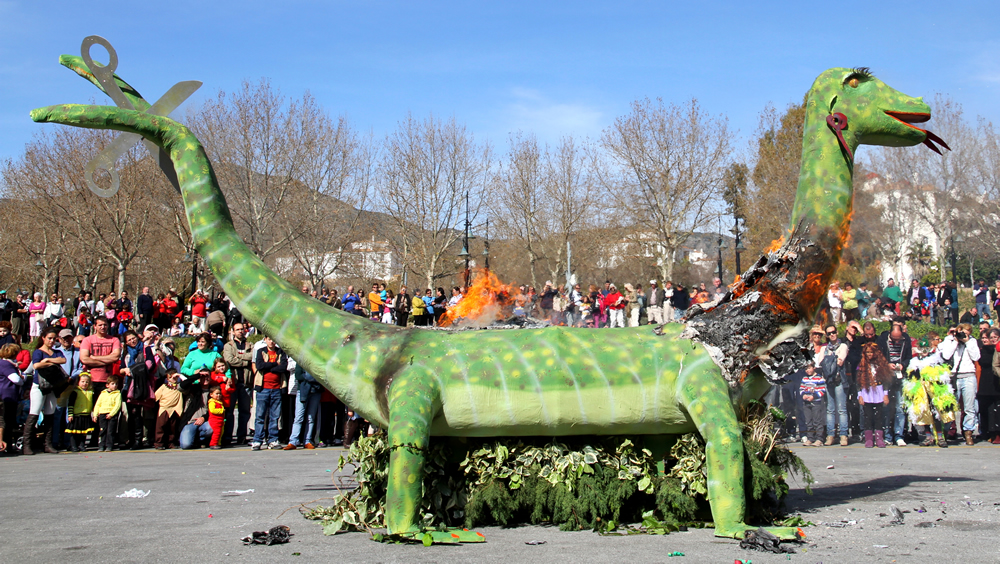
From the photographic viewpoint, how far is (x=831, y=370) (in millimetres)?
12695

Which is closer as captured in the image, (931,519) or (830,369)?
(931,519)

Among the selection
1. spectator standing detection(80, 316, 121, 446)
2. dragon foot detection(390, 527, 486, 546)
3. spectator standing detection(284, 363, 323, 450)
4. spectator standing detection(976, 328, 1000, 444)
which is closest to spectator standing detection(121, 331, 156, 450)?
spectator standing detection(80, 316, 121, 446)

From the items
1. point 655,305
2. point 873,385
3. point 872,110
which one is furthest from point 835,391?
point 655,305

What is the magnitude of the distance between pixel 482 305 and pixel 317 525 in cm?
254

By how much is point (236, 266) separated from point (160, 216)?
124 feet

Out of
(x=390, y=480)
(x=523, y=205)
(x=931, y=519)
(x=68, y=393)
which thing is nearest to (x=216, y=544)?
(x=390, y=480)

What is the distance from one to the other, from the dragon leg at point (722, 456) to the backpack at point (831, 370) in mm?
7496

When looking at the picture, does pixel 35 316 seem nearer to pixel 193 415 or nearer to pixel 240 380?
pixel 193 415

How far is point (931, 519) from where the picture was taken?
6141 mm

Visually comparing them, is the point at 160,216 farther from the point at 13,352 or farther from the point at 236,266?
the point at 236,266

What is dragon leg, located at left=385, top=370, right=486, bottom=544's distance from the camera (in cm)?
578

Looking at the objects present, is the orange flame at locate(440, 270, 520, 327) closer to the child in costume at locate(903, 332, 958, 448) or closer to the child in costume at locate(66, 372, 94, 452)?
the child in costume at locate(66, 372, 94, 452)

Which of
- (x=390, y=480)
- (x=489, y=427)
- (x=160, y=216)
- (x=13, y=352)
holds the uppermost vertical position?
(x=160, y=216)

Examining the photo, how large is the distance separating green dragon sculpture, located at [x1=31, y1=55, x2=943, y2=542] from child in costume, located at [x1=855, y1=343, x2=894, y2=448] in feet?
21.4
